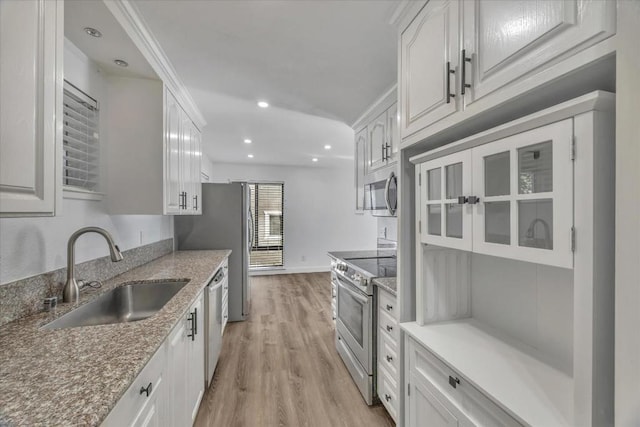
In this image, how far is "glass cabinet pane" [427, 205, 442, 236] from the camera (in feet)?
3.92

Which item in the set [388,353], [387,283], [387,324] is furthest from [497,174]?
[388,353]

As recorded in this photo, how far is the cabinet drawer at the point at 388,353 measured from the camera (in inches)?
66.7

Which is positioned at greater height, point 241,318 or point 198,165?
point 198,165

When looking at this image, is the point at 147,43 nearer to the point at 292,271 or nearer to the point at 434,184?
the point at 434,184

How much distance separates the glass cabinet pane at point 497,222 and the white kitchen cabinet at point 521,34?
0.38 metres

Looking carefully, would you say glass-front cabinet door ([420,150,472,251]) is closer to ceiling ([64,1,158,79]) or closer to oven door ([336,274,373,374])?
oven door ([336,274,373,374])

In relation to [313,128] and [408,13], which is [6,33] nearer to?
[408,13]

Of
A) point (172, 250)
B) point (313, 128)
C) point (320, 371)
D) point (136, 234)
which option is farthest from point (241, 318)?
point (313, 128)

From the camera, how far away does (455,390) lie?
103 cm

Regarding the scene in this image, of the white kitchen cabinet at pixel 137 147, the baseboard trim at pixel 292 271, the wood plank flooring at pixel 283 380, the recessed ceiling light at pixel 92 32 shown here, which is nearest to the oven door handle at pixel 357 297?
the wood plank flooring at pixel 283 380

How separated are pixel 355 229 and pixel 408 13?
544cm

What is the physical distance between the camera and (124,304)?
178 cm

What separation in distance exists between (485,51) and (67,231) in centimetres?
215
